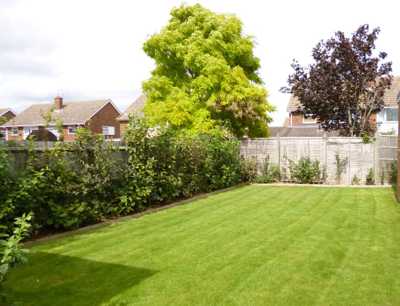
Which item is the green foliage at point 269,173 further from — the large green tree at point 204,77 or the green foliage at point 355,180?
the green foliage at point 355,180

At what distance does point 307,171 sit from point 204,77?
5862 millimetres

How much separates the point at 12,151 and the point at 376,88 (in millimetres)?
15178

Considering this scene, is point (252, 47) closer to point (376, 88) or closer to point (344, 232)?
point (376, 88)

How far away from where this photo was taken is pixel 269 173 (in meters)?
16.3

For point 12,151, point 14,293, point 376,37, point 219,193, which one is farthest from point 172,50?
point 14,293

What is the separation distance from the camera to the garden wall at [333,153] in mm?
14820

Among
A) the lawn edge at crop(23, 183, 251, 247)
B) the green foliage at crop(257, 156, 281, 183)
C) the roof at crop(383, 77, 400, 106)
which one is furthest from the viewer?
the roof at crop(383, 77, 400, 106)

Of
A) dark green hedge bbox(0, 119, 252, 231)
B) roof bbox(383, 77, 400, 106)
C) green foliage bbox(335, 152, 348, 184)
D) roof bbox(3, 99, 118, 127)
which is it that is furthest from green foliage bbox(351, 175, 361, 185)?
roof bbox(3, 99, 118, 127)

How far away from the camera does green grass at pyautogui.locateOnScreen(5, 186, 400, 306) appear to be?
410 centimetres

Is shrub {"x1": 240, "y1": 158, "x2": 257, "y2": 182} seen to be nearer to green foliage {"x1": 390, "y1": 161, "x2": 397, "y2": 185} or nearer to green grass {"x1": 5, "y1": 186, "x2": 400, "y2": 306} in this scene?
green foliage {"x1": 390, "y1": 161, "x2": 397, "y2": 185}

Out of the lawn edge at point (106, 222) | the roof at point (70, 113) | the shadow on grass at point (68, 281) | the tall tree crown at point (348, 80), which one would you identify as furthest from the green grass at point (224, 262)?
the roof at point (70, 113)

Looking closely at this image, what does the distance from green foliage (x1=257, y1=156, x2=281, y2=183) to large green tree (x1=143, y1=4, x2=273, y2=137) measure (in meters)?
2.45

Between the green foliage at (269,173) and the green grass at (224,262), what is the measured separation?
7.22 m

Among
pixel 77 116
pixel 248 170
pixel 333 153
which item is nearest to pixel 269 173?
pixel 248 170
